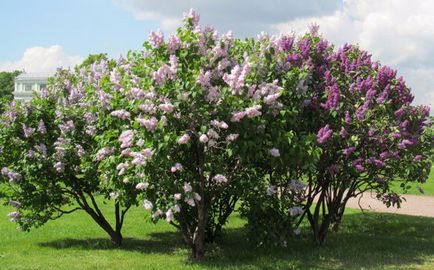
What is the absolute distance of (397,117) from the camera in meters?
10.2

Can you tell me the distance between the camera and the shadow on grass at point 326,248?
948 cm

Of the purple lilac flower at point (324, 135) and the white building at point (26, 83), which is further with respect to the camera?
the white building at point (26, 83)

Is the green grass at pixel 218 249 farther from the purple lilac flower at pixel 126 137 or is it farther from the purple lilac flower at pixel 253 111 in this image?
the purple lilac flower at pixel 253 111

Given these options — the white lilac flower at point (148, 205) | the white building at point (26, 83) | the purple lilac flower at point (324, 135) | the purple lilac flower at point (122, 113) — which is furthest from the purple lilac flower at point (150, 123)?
the white building at point (26, 83)

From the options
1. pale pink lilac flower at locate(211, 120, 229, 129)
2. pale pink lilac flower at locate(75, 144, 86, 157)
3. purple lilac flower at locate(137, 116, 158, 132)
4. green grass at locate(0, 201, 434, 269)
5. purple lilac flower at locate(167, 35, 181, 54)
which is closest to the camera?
pale pink lilac flower at locate(211, 120, 229, 129)

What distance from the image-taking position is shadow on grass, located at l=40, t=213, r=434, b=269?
9.48m

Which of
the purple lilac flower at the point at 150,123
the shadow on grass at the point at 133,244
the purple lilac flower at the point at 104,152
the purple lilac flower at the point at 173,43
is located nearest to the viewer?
the purple lilac flower at the point at 150,123

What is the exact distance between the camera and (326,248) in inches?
429

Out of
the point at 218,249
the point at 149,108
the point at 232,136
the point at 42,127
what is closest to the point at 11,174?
the point at 42,127

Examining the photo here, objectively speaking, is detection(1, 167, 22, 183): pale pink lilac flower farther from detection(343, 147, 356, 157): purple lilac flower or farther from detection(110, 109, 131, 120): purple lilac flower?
detection(343, 147, 356, 157): purple lilac flower

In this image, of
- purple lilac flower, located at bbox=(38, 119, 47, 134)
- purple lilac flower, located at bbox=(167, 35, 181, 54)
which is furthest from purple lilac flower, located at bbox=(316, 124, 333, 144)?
purple lilac flower, located at bbox=(38, 119, 47, 134)

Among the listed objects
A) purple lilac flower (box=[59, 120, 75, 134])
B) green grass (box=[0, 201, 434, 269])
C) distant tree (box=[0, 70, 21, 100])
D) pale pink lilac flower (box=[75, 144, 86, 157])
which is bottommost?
green grass (box=[0, 201, 434, 269])

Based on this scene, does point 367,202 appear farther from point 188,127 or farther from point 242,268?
point 188,127

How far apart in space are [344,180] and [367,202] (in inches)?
437
